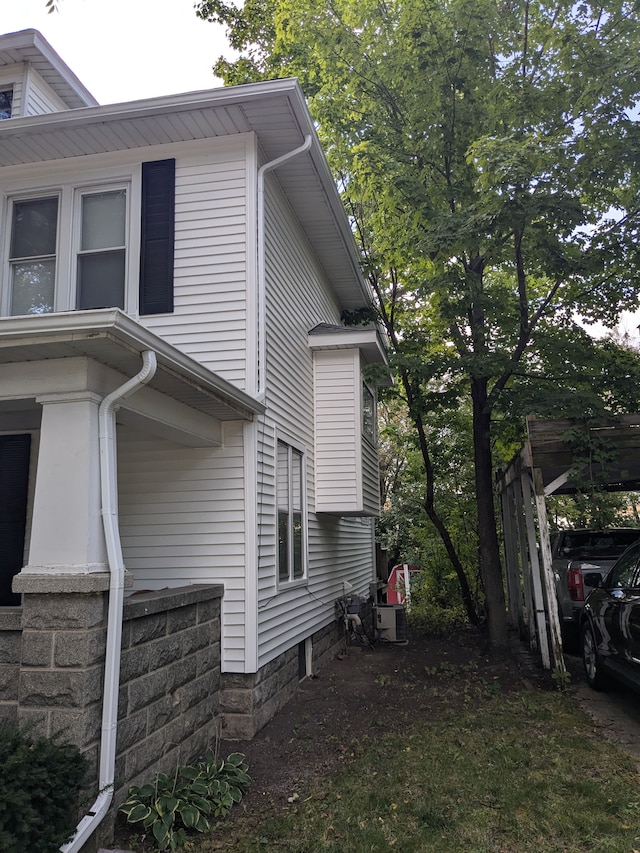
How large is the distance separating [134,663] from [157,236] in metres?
4.45

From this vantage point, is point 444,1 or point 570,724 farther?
point 444,1

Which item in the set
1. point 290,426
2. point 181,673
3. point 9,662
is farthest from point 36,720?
point 290,426

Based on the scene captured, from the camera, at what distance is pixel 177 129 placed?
21.8ft

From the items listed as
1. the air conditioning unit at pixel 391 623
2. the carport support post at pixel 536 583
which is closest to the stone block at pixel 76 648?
the carport support post at pixel 536 583

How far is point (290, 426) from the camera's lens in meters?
7.68

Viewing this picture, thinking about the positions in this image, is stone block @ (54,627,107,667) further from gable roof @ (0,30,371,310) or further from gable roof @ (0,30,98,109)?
gable roof @ (0,30,98,109)

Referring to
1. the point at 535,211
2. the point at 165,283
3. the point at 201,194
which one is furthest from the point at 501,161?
the point at 165,283

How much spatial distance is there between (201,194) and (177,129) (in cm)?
68

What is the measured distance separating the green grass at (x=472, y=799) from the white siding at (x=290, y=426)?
1.69m

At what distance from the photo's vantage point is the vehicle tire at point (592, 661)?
6867 mm

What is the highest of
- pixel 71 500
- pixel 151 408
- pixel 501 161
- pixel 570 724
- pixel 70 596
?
pixel 501 161

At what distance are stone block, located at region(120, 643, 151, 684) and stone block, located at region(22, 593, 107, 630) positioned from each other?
42 cm

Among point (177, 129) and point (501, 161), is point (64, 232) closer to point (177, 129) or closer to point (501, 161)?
point (177, 129)

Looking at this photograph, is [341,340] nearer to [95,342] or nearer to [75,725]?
[95,342]
